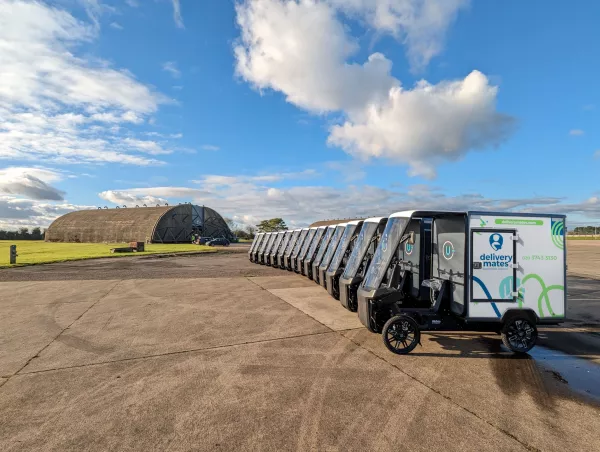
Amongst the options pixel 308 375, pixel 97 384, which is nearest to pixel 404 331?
pixel 308 375

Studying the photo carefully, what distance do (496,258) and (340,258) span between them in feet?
16.2

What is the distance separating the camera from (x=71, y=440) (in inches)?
139

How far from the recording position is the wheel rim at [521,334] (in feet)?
20.8

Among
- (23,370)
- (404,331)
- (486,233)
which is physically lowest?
(23,370)

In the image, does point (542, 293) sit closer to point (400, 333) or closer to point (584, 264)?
point (400, 333)

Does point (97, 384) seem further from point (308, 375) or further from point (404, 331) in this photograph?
point (404, 331)

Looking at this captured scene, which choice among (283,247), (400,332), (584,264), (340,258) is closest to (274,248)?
(283,247)

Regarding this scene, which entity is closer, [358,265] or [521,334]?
[521,334]

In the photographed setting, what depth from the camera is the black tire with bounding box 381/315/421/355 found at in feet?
19.8

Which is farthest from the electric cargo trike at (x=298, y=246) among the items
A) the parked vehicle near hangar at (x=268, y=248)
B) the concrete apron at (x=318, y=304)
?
the parked vehicle near hangar at (x=268, y=248)

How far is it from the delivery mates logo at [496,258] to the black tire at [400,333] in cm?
176

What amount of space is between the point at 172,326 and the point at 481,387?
646 cm

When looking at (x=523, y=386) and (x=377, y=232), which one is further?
(x=377, y=232)

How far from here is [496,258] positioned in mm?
→ 6285
